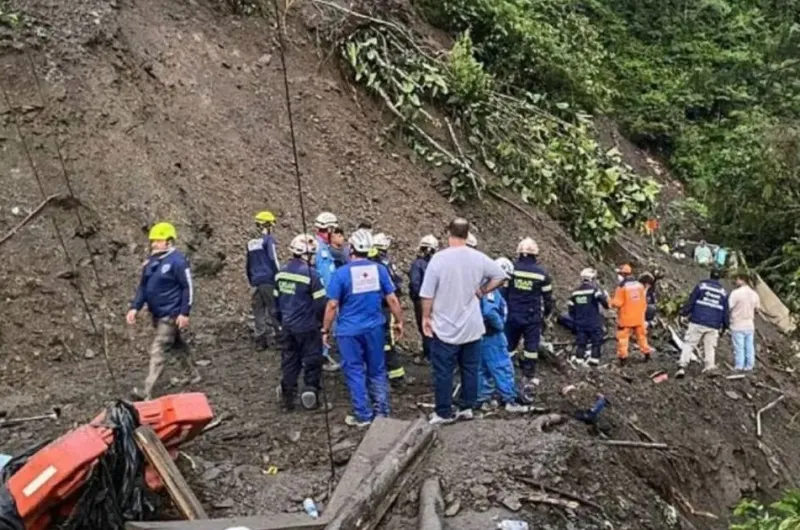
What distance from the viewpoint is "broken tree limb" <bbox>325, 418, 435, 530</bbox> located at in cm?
648

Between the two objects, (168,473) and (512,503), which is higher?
(512,503)

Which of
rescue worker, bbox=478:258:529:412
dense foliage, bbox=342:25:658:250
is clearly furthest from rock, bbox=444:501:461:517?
dense foliage, bbox=342:25:658:250

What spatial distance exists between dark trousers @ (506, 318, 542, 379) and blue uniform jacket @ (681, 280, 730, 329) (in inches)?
132

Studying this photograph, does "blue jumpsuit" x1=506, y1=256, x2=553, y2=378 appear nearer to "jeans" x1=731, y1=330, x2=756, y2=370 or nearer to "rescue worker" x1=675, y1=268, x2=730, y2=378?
"rescue worker" x1=675, y1=268, x2=730, y2=378

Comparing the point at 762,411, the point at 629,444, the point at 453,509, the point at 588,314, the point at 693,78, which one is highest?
the point at 453,509

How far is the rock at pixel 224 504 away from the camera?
745cm

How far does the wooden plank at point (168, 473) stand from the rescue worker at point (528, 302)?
442cm

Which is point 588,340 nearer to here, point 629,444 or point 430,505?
point 629,444

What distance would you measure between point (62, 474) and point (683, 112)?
83.2 ft

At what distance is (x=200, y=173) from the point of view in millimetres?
14406

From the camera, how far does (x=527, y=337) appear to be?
Answer: 10.9m

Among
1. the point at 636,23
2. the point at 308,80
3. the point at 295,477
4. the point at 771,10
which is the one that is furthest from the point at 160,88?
the point at 771,10

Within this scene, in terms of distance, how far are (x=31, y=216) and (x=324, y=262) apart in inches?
171

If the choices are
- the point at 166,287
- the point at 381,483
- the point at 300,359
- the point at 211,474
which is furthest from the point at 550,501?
the point at 166,287
